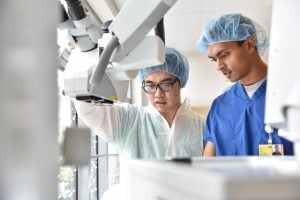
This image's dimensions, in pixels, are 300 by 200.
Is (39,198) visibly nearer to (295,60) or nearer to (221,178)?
(221,178)

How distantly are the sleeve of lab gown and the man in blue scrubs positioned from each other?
512 millimetres

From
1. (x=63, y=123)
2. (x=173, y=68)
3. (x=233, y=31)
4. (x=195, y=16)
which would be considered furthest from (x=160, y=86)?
(x=195, y=16)

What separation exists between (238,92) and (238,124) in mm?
173

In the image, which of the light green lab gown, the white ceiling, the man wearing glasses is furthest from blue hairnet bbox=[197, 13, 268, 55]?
the white ceiling

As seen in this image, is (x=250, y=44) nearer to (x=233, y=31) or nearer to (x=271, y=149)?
(x=233, y=31)

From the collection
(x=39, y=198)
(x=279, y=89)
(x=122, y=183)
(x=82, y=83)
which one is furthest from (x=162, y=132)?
(x=39, y=198)

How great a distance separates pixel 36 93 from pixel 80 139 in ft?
0.34

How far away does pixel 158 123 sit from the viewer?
2.01 metres

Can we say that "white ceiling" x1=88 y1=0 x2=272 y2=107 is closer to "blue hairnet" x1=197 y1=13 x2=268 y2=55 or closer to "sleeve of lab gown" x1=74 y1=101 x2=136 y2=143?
"blue hairnet" x1=197 y1=13 x2=268 y2=55

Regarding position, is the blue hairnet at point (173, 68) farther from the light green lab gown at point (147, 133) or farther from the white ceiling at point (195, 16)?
the white ceiling at point (195, 16)

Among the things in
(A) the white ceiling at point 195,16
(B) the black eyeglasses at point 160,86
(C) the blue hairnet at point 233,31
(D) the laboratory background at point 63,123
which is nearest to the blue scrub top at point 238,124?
(C) the blue hairnet at point 233,31

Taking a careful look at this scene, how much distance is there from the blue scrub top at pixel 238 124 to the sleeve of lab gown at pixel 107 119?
51cm

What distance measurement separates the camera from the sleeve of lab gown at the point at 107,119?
5.52 feet

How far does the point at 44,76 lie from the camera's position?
0.35 m
